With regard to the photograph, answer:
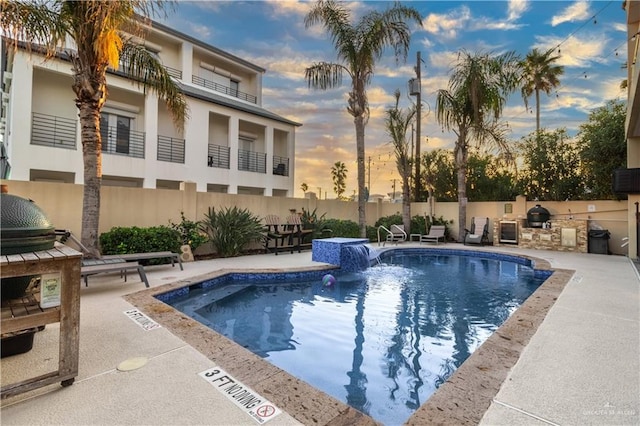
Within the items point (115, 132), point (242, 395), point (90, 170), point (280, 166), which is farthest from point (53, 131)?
point (242, 395)

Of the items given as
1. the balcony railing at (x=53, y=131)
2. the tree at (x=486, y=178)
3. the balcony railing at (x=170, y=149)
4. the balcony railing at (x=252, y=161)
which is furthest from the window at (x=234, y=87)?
the tree at (x=486, y=178)

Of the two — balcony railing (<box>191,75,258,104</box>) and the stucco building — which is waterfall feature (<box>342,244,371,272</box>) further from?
balcony railing (<box>191,75,258,104</box>)

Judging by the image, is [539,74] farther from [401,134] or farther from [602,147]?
[401,134]

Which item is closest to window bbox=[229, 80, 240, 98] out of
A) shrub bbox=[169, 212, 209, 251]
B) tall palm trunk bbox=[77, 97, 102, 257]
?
shrub bbox=[169, 212, 209, 251]

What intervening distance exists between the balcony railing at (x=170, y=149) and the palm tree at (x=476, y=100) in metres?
11.6

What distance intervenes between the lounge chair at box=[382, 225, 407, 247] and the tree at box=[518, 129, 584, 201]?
→ 20.1 feet

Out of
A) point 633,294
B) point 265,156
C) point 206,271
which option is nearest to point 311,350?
point 206,271

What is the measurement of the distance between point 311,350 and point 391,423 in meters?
1.44

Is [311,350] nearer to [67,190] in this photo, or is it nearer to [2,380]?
[2,380]

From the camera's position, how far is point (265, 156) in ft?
56.0

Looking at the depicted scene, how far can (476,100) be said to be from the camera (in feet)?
40.4

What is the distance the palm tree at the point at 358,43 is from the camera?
10664 mm

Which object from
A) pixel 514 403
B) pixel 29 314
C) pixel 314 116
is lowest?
pixel 514 403

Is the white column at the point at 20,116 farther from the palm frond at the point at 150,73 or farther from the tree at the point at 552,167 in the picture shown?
the tree at the point at 552,167
